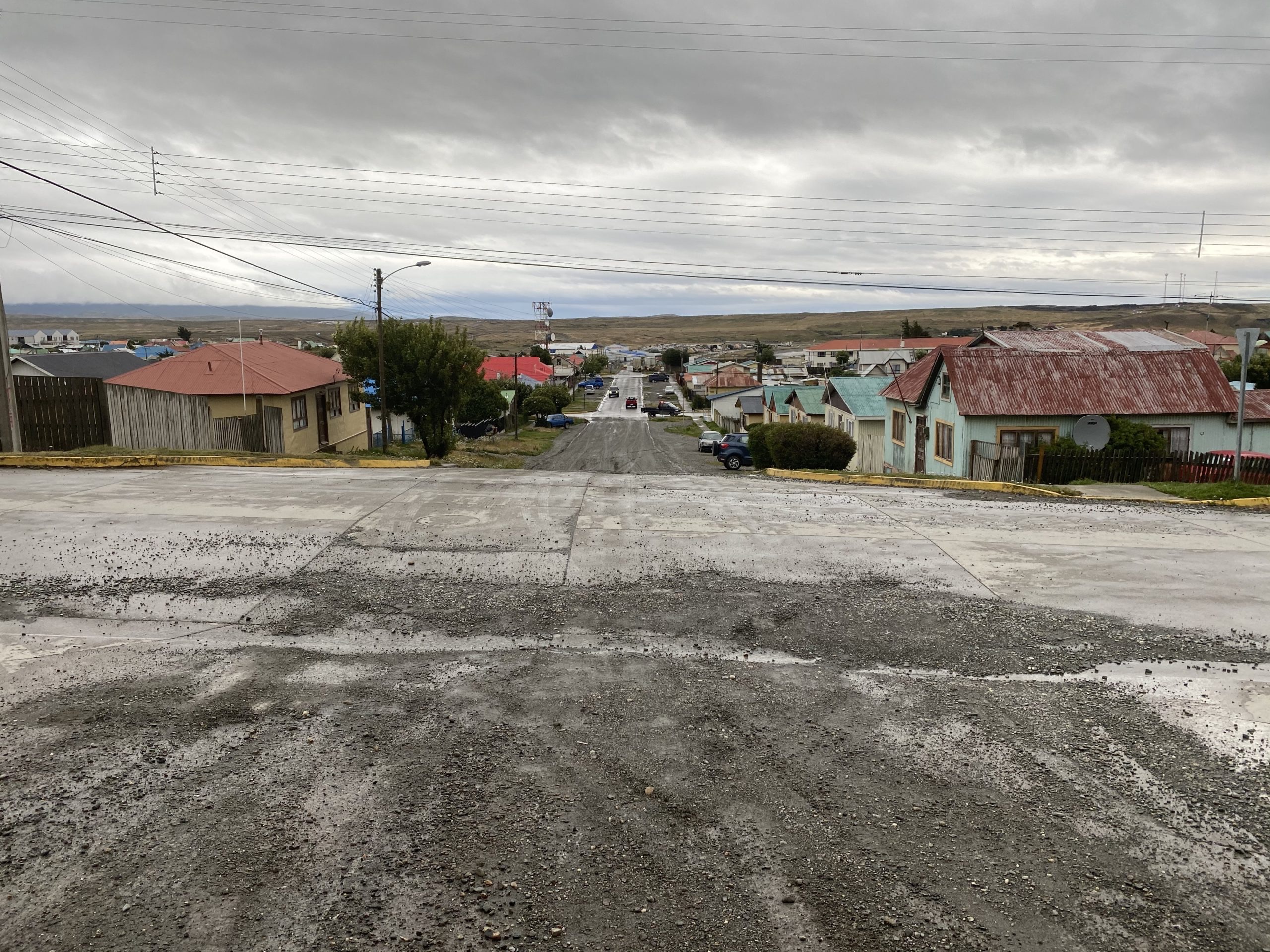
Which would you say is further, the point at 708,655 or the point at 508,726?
the point at 708,655

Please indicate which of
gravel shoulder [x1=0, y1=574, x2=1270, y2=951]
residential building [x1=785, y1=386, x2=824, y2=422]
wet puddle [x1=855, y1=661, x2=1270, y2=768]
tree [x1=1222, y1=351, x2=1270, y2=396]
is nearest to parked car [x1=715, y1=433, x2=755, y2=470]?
→ residential building [x1=785, y1=386, x2=824, y2=422]

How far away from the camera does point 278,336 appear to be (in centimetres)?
18725

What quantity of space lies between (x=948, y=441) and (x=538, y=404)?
46595 millimetres

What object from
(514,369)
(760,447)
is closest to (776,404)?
(760,447)

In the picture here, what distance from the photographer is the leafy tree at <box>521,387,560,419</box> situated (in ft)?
224

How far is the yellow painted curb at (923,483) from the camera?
18172mm

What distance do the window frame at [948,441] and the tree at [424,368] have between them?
55.1ft

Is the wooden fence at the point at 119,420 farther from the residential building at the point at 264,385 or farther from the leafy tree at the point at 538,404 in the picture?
the leafy tree at the point at 538,404

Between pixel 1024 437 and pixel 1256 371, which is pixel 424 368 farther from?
pixel 1256 371

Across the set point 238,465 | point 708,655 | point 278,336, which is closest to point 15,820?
point 708,655

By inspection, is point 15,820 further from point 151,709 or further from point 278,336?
point 278,336

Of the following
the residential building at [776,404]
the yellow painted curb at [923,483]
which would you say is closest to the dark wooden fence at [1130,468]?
the yellow painted curb at [923,483]

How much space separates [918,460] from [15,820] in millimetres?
27098

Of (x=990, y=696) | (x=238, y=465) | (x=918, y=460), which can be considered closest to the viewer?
(x=990, y=696)
